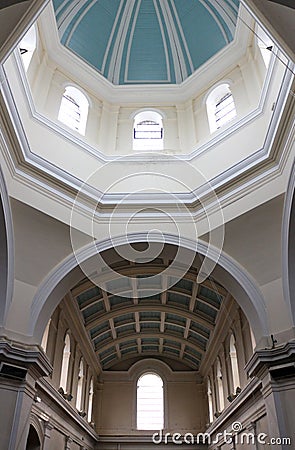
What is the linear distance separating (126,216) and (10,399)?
4644mm

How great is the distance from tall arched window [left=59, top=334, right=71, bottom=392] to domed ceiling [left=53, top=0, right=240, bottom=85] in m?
8.80

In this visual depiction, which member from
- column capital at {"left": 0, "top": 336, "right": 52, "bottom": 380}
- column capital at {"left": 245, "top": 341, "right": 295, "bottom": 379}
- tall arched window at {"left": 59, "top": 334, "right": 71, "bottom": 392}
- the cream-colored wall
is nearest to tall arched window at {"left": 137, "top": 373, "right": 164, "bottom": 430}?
tall arched window at {"left": 59, "top": 334, "right": 71, "bottom": 392}

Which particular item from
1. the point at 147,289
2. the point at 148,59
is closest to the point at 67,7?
the point at 148,59

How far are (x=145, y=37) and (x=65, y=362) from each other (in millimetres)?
10915

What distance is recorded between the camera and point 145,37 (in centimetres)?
A: 1255

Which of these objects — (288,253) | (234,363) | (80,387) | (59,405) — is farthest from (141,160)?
(80,387)

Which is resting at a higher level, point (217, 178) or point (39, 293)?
point (217, 178)

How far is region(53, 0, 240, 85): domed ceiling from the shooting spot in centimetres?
1167

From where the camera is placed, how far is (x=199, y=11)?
11.9 metres

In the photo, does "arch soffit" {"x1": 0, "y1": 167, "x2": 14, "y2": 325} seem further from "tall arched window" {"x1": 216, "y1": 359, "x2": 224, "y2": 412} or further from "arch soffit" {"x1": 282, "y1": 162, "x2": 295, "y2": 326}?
"tall arched window" {"x1": 216, "y1": 359, "x2": 224, "y2": 412}

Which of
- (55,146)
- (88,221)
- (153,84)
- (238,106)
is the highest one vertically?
(153,84)

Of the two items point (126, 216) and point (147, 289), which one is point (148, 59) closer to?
point (126, 216)

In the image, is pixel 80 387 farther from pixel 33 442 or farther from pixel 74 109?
pixel 74 109

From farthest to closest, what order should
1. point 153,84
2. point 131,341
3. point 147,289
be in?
point 131,341 < point 147,289 < point 153,84
